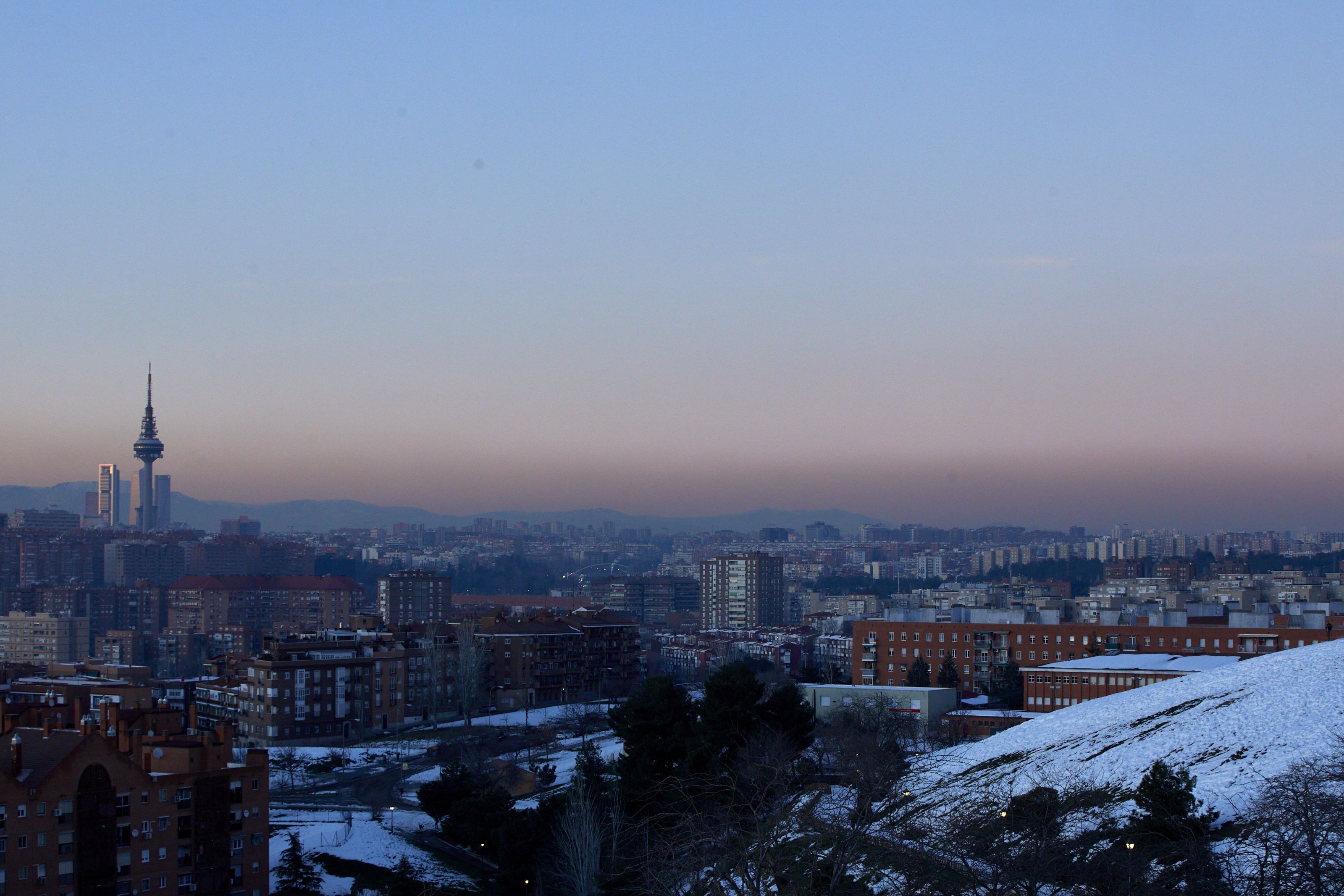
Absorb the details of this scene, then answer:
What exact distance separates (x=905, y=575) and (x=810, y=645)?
3960 inches

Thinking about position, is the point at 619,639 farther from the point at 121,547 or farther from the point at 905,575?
the point at 905,575

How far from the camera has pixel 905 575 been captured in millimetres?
175750

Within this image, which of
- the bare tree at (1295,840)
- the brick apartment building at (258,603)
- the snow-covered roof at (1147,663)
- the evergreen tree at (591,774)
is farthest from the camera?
the brick apartment building at (258,603)

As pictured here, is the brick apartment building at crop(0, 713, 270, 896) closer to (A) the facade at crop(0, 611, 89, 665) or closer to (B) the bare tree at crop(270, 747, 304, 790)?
(B) the bare tree at crop(270, 747, 304, 790)

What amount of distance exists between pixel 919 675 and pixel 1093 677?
9.11 metres

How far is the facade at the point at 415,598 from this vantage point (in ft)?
290

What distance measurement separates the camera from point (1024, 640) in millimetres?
44750

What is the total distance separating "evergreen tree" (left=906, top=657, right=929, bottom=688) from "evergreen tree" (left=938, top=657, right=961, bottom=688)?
1.33 feet

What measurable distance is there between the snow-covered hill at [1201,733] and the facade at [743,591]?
3475 inches

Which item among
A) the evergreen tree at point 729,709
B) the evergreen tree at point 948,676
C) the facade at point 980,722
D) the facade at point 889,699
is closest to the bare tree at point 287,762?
the facade at point 889,699

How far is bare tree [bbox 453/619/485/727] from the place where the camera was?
4556 centimetres

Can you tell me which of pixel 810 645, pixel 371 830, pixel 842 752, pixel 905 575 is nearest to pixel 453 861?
pixel 371 830

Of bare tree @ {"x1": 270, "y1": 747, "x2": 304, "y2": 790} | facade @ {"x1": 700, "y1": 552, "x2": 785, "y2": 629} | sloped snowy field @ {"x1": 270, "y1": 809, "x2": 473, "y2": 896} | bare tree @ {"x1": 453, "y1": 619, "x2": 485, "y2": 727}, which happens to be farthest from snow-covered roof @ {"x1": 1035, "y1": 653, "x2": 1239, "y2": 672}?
facade @ {"x1": 700, "y1": 552, "x2": 785, "y2": 629}

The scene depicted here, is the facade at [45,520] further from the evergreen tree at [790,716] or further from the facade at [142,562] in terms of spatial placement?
the evergreen tree at [790,716]
